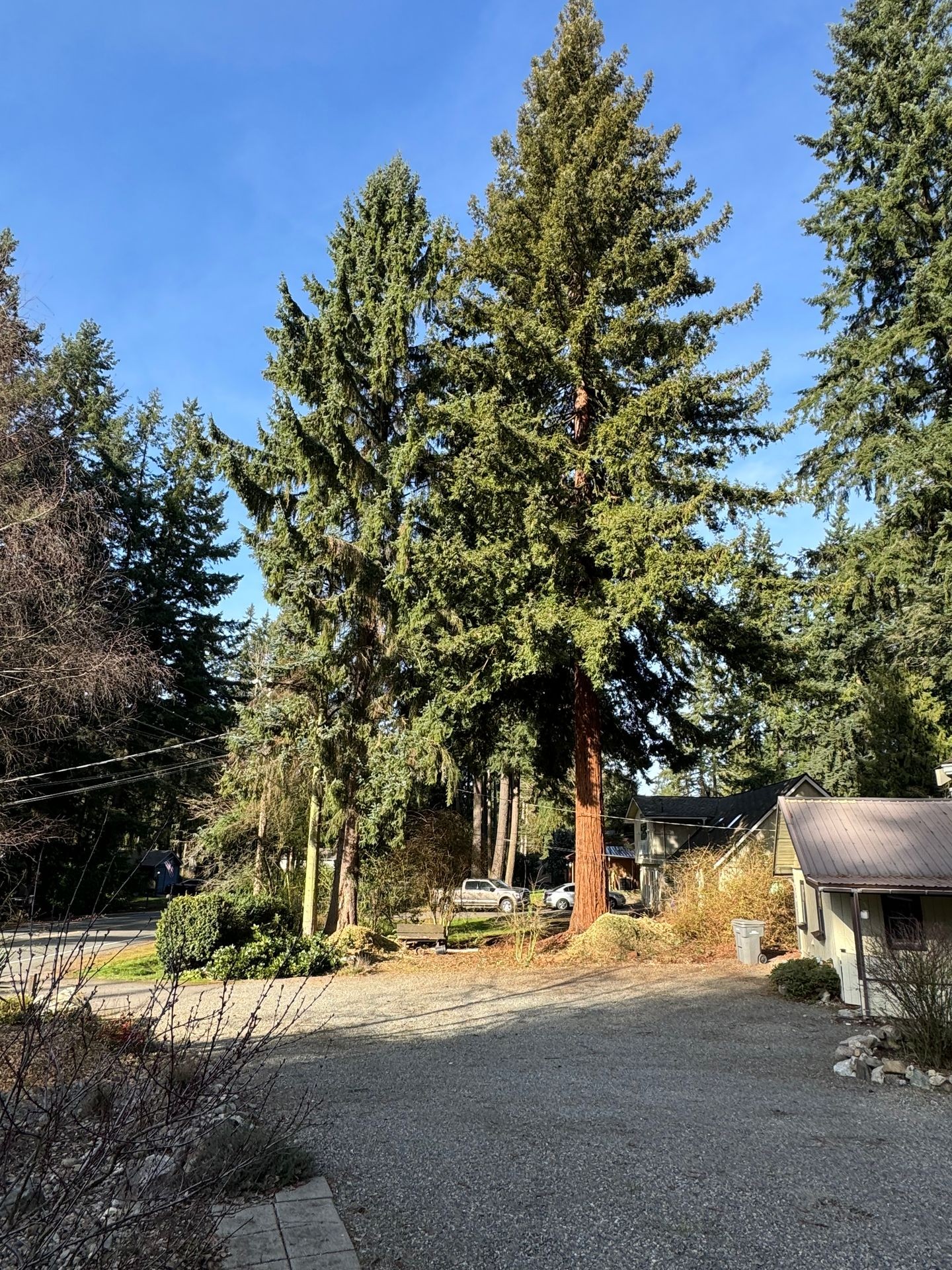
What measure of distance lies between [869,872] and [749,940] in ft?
17.3

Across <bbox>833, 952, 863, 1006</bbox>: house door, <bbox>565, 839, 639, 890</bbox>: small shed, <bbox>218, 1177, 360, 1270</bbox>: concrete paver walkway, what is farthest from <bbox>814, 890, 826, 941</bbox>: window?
<bbox>565, 839, 639, 890</bbox>: small shed

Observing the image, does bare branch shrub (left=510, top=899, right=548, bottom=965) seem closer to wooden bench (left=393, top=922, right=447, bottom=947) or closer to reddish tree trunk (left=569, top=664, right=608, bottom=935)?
reddish tree trunk (left=569, top=664, right=608, bottom=935)

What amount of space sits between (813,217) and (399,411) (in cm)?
1517

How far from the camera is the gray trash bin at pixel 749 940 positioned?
15.6 metres

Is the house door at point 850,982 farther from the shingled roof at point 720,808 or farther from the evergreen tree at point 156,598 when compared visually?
the evergreen tree at point 156,598

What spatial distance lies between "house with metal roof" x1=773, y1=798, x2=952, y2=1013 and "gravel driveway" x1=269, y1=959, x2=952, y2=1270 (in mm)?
1751

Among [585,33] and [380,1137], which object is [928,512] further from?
[380,1137]

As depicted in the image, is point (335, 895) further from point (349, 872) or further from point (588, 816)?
point (588, 816)

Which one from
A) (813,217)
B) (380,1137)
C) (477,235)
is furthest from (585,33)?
(380,1137)

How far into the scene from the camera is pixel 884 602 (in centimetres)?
2261

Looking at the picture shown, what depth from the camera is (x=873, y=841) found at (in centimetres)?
1201

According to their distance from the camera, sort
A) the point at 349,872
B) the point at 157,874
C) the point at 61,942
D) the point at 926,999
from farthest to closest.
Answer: the point at 157,874 < the point at 349,872 < the point at 926,999 < the point at 61,942

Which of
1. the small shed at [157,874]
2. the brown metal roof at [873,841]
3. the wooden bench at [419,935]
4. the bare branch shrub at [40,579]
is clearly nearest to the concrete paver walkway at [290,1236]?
the bare branch shrub at [40,579]

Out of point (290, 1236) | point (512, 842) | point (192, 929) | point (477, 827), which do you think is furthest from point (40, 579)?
point (512, 842)
